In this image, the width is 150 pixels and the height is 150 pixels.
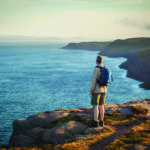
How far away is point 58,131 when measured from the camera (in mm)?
12555

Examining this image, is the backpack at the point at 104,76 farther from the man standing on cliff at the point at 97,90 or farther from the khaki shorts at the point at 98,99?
the khaki shorts at the point at 98,99

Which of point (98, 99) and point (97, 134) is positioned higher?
point (98, 99)

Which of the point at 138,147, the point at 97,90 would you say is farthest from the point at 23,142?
the point at 138,147

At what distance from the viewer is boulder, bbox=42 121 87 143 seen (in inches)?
468

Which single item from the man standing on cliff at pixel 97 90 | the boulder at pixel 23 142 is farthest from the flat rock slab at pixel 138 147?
the boulder at pixel 23 142

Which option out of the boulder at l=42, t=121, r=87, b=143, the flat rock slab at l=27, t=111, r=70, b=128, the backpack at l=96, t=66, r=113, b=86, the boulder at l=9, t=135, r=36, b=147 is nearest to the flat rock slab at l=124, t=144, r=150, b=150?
the boulder at l=42, t=121, r=87, b=143

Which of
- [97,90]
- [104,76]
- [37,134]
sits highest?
[104,76]

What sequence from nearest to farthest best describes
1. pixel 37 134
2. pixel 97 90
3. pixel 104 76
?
pixel 104 76
pixel 97 90
pixel 37 134

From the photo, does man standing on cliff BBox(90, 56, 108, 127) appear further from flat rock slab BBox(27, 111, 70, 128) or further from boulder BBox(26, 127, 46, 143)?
flat rock slab BBox(27, 111, 70, 128)

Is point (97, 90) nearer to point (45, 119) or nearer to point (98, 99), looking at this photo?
point (98, 99)

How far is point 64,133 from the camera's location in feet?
40.2

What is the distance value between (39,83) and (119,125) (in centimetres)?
8795

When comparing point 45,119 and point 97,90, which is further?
point 45,119

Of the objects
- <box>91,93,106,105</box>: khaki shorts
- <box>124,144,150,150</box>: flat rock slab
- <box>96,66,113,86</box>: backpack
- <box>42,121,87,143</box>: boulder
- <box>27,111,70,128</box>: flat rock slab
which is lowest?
<box>27,111,70,128</box>: flat rock slab
